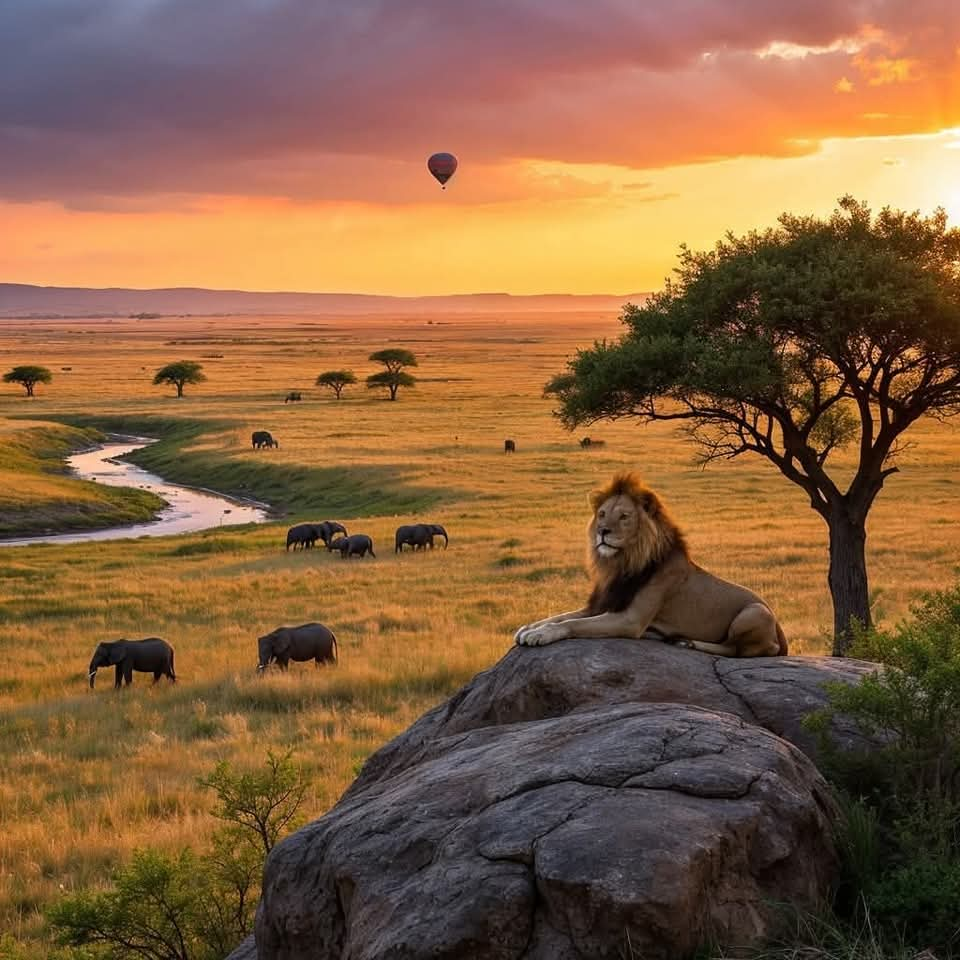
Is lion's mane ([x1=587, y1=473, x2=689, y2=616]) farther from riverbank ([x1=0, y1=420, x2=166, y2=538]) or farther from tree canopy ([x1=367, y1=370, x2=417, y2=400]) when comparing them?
tree canopy ([x1=367, y1=370, x2=417, y2=400])

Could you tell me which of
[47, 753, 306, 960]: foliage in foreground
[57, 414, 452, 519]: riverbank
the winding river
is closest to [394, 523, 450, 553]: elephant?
[57, 414, 452, 519]: riverbank

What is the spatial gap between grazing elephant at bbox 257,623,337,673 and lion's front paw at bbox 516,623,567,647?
15165 mm

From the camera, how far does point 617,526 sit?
354 inches

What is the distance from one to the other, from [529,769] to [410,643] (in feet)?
65.3

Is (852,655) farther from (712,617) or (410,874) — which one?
(410,874)

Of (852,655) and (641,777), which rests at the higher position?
(641,777)

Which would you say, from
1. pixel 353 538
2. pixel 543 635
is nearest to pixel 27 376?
pixel 353 538

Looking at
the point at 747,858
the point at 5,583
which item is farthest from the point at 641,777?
the point at 5,583

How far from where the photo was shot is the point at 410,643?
2589 centimetres

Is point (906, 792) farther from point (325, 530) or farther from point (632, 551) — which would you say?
point (325, 530)

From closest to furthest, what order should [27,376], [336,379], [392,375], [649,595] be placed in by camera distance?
[649,595], [392,375], [336,379], [27,376]

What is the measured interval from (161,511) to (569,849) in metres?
57.4

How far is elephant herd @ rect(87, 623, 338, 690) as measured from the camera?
23.3m

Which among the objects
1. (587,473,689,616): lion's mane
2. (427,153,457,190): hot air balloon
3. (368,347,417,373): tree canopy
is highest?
(427,153,457,190): hot air balloon
